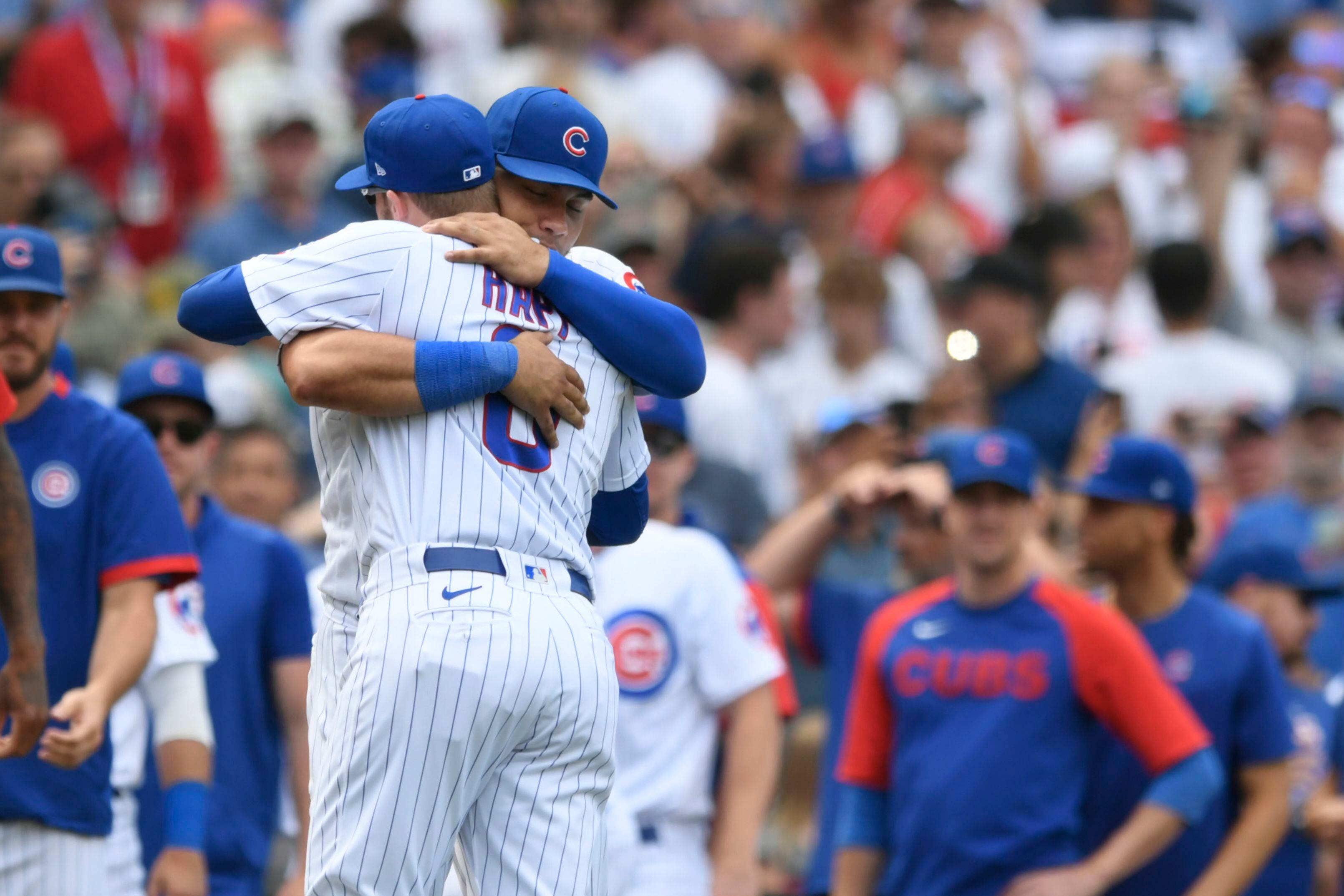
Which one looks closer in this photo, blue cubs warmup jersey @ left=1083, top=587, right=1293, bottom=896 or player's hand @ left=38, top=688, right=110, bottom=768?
player's hand @ left=38, top=688, right=110, bottom=768

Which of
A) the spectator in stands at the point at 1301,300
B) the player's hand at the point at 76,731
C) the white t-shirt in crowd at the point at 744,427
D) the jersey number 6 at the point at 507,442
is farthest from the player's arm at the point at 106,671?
the spectator in stands at the point at 1301,300

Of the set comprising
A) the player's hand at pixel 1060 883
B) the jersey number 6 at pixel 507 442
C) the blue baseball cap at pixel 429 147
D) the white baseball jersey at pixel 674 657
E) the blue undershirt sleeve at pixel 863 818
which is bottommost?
the player's hand at pixel 1060 883

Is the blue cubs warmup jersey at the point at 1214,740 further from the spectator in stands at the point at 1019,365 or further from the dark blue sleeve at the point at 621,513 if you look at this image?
the dark blue sleeve at the point at 621,513

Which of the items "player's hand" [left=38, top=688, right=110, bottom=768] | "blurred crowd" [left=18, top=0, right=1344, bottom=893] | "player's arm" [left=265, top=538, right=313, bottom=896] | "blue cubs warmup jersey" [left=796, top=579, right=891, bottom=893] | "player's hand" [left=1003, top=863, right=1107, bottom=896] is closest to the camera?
"player's hand" [left=38, top=688, right=110, bottom=768]

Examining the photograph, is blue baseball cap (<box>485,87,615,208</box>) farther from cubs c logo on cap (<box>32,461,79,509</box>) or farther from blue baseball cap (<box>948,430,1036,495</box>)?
blue baseball cap (<box>948,430,1036,495</box>)

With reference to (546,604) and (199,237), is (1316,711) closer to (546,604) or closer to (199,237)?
(546,604)

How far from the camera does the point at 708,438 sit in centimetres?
896

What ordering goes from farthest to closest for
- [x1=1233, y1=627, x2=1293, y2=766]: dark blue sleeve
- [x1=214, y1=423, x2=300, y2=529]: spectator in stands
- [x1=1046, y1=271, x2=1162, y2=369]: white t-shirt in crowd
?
[x1=1046, y1=271, x2=1162, y2=369]: white t-shirt in crowd < [x1=214, y1=423, x2=300, y2=529]: spectator in stands < [x1=1233, y1=627, x2=1293, y2=766]: dark blue sleeve

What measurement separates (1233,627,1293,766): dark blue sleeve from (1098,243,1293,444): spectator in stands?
3261mm

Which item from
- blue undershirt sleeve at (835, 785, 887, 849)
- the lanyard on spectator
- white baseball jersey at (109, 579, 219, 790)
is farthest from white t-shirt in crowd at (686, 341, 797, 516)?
the lanyard on spectator

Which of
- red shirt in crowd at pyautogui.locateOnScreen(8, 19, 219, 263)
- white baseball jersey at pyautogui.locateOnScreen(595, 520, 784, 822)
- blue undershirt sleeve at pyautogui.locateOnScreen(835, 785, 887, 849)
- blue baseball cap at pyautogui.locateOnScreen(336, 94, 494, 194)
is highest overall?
red shirt in crowd at pyautogui.locateOnScreen(8, 19, 219, 263)

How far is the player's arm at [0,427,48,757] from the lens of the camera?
4.36 metres

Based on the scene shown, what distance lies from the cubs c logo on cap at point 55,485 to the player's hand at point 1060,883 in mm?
2879

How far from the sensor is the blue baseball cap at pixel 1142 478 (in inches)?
261
